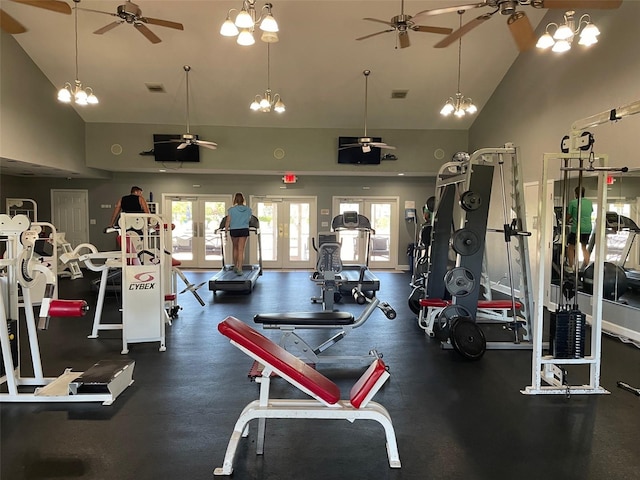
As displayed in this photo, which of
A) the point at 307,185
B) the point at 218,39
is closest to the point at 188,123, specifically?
the point at 218,39

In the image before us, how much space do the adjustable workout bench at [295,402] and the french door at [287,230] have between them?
27.2ft

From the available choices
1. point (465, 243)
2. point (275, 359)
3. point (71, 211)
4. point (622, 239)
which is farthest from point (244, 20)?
point (71, 211)

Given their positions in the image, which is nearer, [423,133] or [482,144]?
[482,144]

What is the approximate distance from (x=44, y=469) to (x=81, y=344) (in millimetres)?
2446

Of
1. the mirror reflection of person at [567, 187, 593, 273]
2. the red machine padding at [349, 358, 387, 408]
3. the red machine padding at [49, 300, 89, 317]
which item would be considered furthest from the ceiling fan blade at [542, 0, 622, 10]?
Answer: the red machine padding at [49, 300, 89, 317]

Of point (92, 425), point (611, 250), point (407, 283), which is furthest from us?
point (407, 283)

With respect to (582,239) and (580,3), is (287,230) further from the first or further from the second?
(580,3)

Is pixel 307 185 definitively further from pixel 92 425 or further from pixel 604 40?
pixel 92 425

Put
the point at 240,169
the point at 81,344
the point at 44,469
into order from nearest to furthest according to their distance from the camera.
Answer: the point at 44,469, the point at 81,344, the point at 240,169

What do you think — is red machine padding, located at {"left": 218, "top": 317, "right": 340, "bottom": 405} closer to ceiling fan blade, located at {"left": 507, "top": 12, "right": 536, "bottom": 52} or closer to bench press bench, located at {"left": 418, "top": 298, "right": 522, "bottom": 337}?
bench press bench, located at {"left": 418, "top": 298, "right": 522, "bottom": 337}

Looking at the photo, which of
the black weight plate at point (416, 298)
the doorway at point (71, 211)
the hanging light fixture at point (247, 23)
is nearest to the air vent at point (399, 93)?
the black weight plate at point (416, 298)

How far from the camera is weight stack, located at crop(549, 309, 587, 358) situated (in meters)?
3.40

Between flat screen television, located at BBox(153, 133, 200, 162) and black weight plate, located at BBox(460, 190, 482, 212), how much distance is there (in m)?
6.74

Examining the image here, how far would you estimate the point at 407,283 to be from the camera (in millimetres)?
8836
